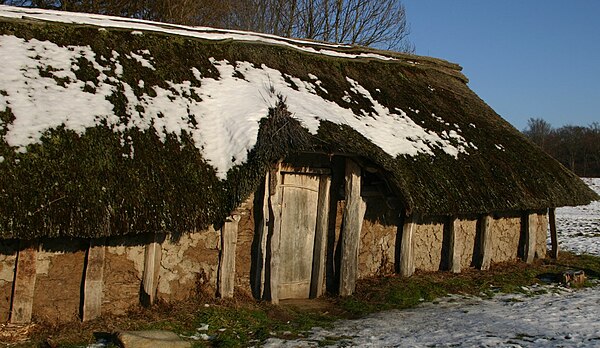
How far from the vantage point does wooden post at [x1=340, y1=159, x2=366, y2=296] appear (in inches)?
348

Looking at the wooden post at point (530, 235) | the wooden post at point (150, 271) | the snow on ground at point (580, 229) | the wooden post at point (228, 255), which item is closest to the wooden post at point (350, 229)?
the wooden post at point (228, 255)

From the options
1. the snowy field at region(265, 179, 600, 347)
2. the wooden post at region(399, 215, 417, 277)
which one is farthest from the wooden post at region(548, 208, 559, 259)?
the wooden post at region(399, 215, 417, 277)

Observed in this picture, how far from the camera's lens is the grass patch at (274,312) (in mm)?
6664

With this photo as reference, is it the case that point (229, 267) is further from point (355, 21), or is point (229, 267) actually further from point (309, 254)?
point (355, 21)

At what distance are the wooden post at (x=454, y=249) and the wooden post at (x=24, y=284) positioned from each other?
6950mm

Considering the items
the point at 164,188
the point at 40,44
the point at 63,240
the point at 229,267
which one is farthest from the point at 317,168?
the point at 40,44

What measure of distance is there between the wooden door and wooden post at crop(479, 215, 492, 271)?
12.5 ft

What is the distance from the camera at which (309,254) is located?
8938 millimetres

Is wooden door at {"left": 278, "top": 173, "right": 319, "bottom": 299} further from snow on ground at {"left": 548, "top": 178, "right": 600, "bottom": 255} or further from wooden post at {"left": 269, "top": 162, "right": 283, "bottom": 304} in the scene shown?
snow on ground at {"left": 548, "top": 178, "right": 600, "bottom": 255}

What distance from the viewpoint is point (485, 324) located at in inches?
296

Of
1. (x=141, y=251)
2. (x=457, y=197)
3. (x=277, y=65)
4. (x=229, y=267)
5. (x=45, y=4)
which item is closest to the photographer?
(x=141, y=251)

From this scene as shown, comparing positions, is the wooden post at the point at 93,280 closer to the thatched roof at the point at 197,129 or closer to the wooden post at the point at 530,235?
the thatched roof at the point at 197,129

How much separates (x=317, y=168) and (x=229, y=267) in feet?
6.70

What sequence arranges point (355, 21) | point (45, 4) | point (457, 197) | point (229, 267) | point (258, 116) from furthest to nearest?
point (355, 21), point (45, 4), point (457, 197), point (258, 116), point (229, 267)
